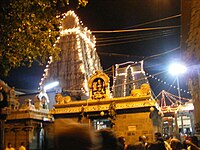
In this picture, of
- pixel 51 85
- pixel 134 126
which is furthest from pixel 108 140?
pixel 51 85

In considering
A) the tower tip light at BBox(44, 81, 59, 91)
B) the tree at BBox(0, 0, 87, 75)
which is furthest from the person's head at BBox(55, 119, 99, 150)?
the tower tip light at BBox(44, 81, 59, 91)

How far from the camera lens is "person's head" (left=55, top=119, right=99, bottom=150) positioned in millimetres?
2113

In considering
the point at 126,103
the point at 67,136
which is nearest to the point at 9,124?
the point at 126,103

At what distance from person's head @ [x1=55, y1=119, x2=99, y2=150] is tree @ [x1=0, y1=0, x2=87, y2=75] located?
26.2 ft

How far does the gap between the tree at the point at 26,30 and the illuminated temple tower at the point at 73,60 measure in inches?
742

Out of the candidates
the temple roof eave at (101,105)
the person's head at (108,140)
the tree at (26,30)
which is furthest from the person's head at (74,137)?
the temple roof eave at (101,105)

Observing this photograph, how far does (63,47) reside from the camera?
113 ft

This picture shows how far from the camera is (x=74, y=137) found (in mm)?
2131

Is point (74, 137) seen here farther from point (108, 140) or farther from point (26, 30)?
point (26, 30)

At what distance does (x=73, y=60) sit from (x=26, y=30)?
73.7 ft

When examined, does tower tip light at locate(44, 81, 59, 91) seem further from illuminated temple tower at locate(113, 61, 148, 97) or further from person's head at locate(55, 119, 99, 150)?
person's head at locate(55, 119, 99, 150)

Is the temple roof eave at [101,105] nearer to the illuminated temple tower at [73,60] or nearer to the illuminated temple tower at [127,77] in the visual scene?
the illuminated temple tower at [73,60]

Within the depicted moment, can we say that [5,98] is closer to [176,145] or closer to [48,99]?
[176,145]

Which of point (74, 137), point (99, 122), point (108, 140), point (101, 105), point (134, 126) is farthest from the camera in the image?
point (99, 122)
